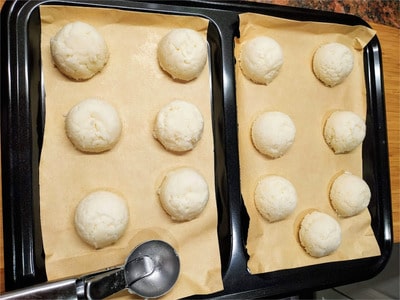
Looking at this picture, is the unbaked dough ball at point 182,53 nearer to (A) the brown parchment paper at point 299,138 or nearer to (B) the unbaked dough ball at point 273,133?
(A) the brown parchment paper at point 299,138

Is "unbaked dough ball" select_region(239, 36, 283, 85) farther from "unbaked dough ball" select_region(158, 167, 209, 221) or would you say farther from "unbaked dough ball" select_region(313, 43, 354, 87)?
"unbaked dough ball" select_region(158, 167, 209, 221)

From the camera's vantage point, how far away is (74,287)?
0.92 meters

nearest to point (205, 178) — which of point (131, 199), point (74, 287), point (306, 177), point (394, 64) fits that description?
point (131, 199)

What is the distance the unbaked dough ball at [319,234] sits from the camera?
4.15 ft

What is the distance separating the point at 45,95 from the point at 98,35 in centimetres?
22

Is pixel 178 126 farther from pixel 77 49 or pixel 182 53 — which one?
pixel 77 49

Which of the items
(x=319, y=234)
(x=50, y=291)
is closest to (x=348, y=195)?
(x=319, y=234)

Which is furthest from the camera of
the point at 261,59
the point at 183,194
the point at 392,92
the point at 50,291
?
the point at 392,92

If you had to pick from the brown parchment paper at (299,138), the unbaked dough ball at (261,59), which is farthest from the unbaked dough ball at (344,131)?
the unbaked dough ball at (261,59)

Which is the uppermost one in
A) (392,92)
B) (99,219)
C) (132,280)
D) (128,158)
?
(392,92)

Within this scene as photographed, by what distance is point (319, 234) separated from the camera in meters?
1.26

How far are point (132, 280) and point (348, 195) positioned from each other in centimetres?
75

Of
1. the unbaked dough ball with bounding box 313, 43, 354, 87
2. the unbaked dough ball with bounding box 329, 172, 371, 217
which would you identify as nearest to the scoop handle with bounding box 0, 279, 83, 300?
the unbaked dough ball with bounding box 329, 172, 371, 217

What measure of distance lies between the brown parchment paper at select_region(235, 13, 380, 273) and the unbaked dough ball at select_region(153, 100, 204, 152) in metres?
0.17
